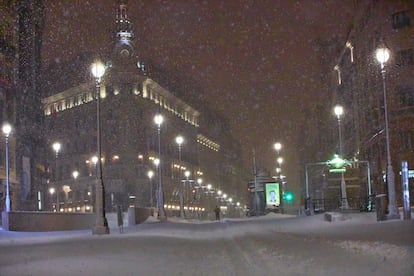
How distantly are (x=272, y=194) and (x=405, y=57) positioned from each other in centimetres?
1952

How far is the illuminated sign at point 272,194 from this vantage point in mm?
48594

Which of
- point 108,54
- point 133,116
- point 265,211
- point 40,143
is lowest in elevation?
point 265,211

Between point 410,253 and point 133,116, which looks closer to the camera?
point 410,253

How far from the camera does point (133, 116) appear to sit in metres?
114

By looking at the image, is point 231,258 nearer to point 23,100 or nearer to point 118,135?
point 23,100

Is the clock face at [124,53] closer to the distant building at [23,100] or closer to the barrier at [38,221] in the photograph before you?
the distant building at [23,100]

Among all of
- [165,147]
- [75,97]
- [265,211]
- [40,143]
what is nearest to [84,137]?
[75,97]

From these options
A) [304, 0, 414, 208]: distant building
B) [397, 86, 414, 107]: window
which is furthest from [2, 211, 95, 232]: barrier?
[397, 86, 414, 107]: window

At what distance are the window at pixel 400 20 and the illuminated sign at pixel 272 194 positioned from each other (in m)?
20.3

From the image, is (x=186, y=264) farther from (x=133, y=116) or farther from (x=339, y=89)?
(x=133, y=116)

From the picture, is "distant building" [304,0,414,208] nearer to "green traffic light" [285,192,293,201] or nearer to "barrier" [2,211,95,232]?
"green traffic light" [285,192,293,201]

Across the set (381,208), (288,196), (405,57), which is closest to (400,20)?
(405,57)

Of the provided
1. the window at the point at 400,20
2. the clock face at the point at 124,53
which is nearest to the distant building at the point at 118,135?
the clock face at the point at 124,53

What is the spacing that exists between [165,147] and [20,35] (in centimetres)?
6025
